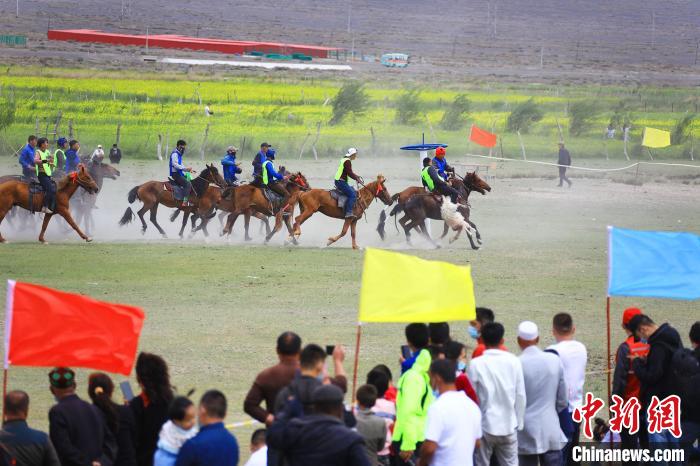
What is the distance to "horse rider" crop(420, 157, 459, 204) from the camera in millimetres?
25672

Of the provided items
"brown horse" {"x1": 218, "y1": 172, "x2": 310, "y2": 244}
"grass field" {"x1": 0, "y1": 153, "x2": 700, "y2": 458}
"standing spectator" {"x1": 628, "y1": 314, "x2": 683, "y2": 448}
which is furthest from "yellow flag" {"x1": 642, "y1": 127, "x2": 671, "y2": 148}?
"standing spectator" {"x1": 628, "y1": 314, "x2": 683, "y2": 448}

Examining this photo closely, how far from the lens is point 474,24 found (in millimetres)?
101000

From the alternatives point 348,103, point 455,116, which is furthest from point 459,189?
point 348,103

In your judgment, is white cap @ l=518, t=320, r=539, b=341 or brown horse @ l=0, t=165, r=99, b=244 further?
brown horse @ l=0, t=165, r=99, b=244

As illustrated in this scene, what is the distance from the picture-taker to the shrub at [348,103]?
58603 millimetres

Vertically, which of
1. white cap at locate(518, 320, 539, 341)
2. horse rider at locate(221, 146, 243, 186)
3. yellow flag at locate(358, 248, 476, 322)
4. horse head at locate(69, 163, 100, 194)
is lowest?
white cap at locate(518, 320, 539, 341)

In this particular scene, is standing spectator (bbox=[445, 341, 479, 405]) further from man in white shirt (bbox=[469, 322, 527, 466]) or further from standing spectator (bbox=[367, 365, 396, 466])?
standing spectator (bbox=[367, 365, 396, 466])

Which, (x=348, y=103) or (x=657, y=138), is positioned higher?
(x=348, y=103)

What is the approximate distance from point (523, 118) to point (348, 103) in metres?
8.58

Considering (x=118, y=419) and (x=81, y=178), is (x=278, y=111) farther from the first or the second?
(x=118, y=419)

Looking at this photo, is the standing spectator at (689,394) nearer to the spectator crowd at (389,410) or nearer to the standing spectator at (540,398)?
the spectator crowd at (389,410)

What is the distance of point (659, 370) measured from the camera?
30.8 feet

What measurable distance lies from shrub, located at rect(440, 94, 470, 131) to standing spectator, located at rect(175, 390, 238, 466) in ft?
162

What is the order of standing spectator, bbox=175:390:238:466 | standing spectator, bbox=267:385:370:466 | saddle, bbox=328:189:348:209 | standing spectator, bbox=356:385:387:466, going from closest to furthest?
1. standing spectator, bbox=267:385:370:466
2. standing spectator, bbox=175:390:238:466
3. standing spectator, bbox=356:385:387:466
4. saddle, bbox=328:189:348:209
